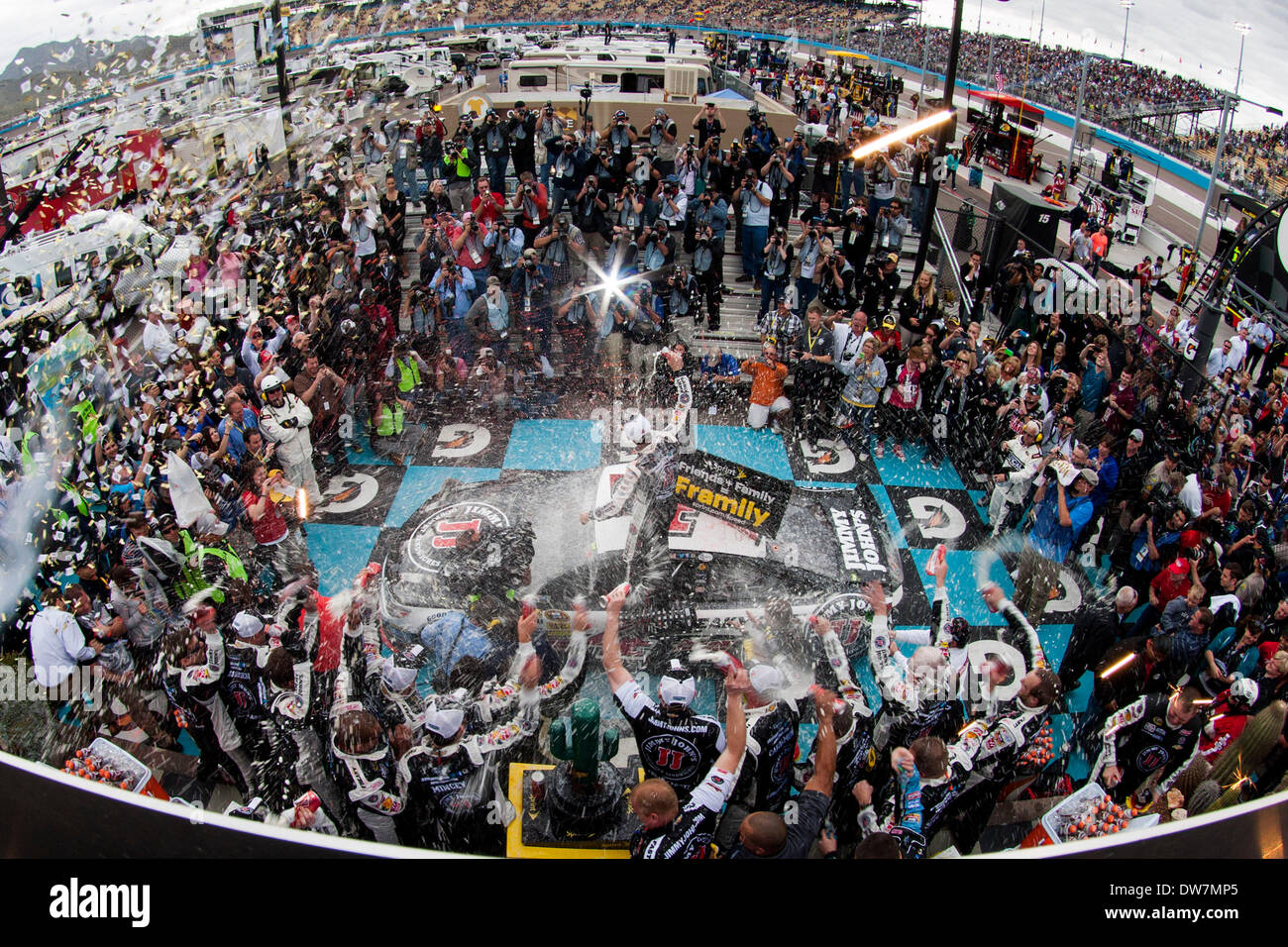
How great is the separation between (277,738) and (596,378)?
636 centimetres

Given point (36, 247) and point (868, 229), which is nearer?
point (36, 247)

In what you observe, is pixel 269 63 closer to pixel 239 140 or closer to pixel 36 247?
pixel 239 140

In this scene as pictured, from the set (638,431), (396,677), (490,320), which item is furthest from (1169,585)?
(490,320)

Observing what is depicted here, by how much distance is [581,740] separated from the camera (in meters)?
4.05

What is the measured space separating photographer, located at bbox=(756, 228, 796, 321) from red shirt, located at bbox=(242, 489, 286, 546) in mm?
6765

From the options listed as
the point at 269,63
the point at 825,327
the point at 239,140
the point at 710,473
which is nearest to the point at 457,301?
the point at 825,327

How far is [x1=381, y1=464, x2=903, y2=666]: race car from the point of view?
6359 millimetres

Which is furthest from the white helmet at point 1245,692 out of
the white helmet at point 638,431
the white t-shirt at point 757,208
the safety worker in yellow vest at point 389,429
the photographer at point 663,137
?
the photographer at point 663,137

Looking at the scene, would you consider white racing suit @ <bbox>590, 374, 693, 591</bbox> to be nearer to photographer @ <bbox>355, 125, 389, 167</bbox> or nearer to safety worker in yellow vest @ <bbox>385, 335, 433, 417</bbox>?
safety worker in yellow vest @ <bbox>385, 335, 433, 417</bbox>

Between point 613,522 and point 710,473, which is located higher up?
point 710,473

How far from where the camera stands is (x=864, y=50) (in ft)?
156
